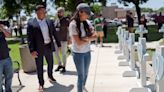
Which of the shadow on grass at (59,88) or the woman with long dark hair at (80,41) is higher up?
the woman with long dark hair at (80,41)

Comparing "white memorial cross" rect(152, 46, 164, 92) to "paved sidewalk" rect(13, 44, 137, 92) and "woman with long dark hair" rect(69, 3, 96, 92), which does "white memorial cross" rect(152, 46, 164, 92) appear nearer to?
"woman with long dark hair" rect(69, 3, 96, 92)

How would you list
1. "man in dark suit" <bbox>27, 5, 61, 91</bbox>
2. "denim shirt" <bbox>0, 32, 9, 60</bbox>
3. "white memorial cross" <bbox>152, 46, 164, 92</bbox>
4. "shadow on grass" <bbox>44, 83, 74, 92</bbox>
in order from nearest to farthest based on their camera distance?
1. "white memorial cross" <bbox>152, 46, 164, 92</bbox>
2. "denim shirt" <bbox>0, 32, 9, 60</bbox>
3. "man in dark suit" <bbox>27, 5, 61, 91</bbox>
4. "shadow on grass" <bbox>44, 83, 74, 92</bbox>

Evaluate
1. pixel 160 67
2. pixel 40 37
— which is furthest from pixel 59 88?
pixel 160 67

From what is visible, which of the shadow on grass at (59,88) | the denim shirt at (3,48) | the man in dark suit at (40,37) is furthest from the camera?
the shadow on grass at (59,88)

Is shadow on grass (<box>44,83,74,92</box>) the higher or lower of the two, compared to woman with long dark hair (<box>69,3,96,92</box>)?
Answer: lower

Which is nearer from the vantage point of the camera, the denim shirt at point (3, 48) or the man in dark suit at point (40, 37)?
the denim shirt at point (3, 48)

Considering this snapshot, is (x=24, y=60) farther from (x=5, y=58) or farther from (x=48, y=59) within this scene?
(x=5, y=58)

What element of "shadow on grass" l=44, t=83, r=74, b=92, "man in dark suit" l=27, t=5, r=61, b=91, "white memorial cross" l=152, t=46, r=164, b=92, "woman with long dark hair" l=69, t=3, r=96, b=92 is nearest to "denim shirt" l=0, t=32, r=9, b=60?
"woman with long dark hair" l=69, t=3, r=96, b=92

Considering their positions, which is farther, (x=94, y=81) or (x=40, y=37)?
(x=94, y=81)

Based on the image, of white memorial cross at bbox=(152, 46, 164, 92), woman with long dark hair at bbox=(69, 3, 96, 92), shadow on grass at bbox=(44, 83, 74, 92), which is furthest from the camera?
shadow on grass at bbox=(44, 83, 74, 92)

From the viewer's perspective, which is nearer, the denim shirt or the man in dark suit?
the denim shirt

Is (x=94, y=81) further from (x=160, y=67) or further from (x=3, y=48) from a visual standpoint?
(x=160, y=67)

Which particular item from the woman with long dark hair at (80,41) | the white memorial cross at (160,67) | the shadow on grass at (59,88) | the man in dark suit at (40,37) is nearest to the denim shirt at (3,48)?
the woman with long dark hair at (80,41)

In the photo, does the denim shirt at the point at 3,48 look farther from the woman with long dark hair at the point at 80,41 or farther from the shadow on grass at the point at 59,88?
the shadow on grass at the point at 59,88
